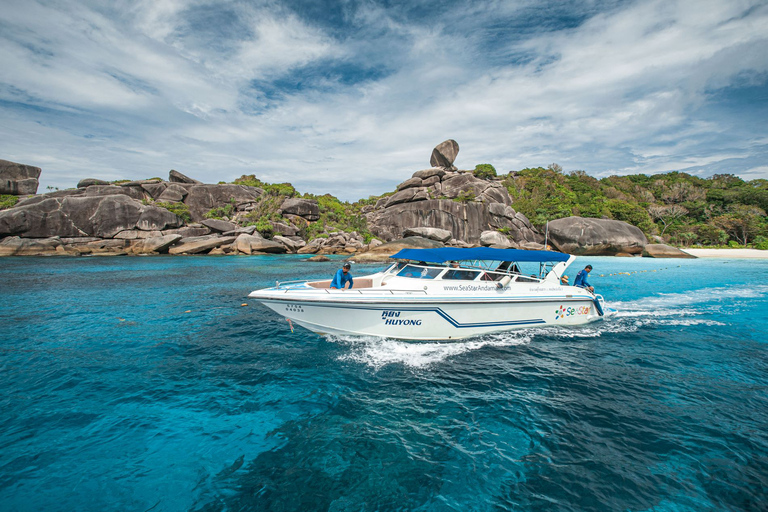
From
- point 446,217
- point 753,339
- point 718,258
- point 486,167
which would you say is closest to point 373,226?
point 446,217

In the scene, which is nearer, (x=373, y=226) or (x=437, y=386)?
(x=437, y=386)

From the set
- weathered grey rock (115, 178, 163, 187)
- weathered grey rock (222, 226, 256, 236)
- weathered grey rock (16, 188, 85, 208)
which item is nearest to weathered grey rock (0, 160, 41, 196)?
weathered grey rock (16, 188, 85, 208)

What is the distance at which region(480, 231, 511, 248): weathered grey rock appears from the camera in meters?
51.4

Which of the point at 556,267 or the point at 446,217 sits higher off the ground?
the point at 446,217

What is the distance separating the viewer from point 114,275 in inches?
896

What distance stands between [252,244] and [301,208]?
17.6 m

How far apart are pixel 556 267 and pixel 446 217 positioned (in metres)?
47.8

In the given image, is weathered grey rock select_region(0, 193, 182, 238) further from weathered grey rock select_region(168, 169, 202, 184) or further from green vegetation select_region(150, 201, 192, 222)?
weathered grey rock select_region(168, 169, 202, 184)

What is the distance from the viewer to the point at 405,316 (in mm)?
8578

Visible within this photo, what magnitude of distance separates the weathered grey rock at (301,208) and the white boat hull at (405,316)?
182 ft

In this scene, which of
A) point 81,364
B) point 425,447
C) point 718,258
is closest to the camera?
point 425,447

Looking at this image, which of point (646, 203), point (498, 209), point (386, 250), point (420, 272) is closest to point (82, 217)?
point (386, 250)

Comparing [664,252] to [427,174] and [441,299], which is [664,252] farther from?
[441,299]

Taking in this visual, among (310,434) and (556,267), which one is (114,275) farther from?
(556,267)
